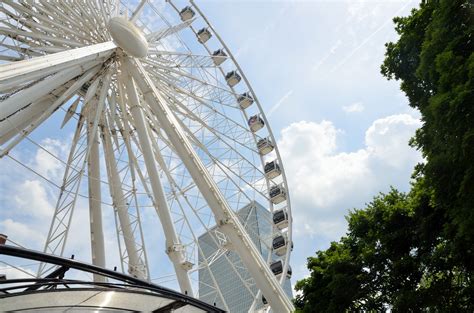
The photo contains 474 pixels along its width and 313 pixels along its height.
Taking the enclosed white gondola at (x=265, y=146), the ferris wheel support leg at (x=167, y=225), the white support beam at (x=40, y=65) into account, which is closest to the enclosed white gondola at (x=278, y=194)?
the enclosed white gondola at (x=265, y=146)

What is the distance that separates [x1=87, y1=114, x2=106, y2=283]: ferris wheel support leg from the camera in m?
18.1

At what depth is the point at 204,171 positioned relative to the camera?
49.4ft

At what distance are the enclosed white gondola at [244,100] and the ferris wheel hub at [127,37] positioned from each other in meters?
8.57

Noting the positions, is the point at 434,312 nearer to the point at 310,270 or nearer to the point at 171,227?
the point at 310,270

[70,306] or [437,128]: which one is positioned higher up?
[437,128]

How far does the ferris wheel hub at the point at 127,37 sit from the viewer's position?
56.9 ft

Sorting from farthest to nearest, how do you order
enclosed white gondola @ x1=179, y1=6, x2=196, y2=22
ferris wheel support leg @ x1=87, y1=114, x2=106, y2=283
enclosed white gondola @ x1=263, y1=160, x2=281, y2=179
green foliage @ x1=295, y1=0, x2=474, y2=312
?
enclosed white gondola @ x1=179, y1=6, x2=196, y2=22
enclosed white gondola @ x1=263, y1=160, x2=281, y2=179
ferris wheel support leg @ x1=87, y1=114, x2=106, y2=283
green foliage @ x1=295, y1=0, x2=474, y2=312

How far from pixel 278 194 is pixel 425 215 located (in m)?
10.4

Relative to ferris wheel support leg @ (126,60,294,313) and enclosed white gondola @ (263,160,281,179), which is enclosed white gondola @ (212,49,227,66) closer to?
enclosed white gondola @ (263,160,281,179)

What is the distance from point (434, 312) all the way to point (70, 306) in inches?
367

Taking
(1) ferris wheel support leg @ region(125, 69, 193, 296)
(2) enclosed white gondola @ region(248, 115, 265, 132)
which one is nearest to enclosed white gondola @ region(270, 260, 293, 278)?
(1) ferris wheel support leg @ region(125, 69, 193, 296)

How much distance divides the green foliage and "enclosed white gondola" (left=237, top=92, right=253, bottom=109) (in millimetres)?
11602

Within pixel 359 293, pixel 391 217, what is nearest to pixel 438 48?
pixel 391 217

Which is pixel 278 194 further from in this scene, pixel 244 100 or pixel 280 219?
pixel 244 100
